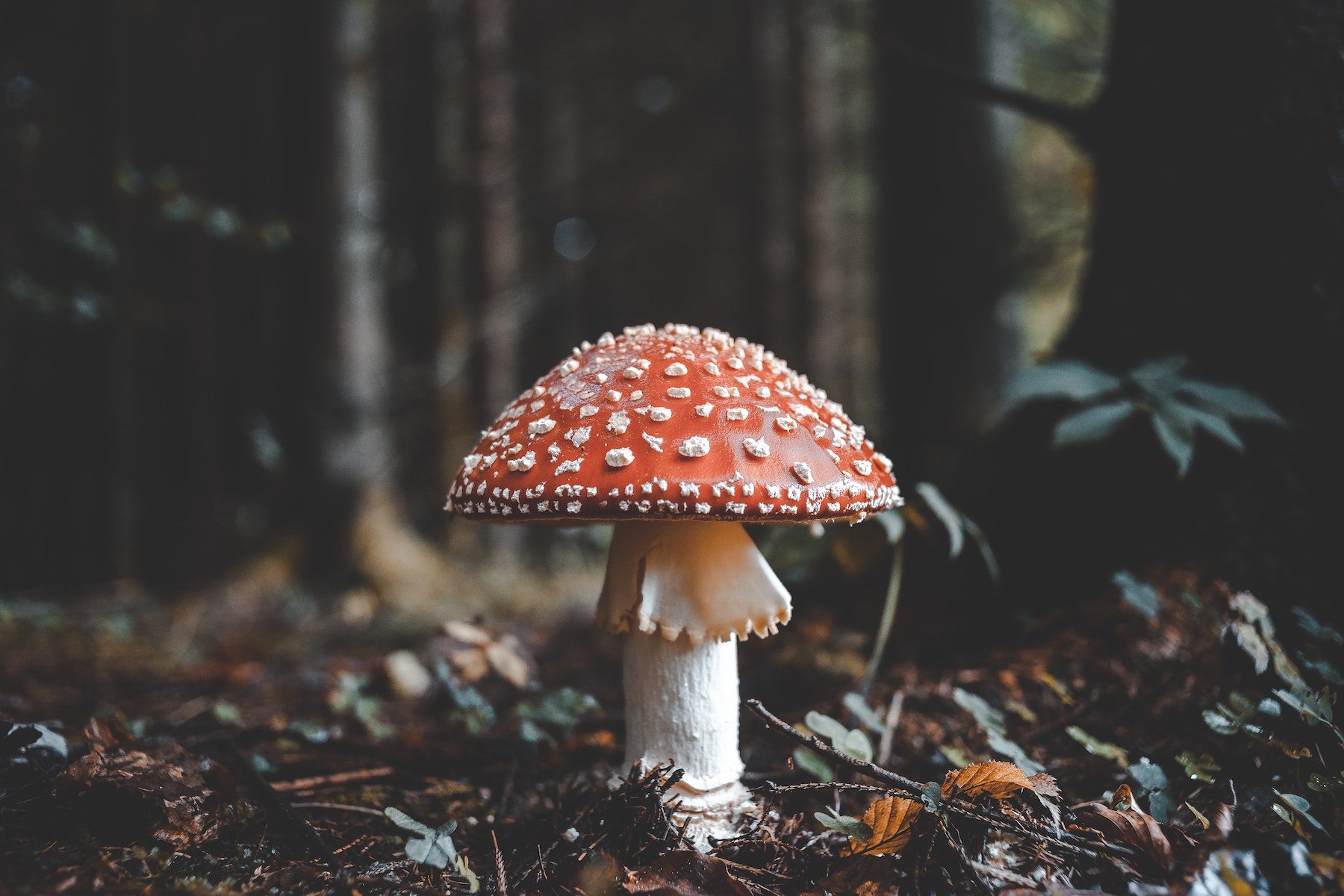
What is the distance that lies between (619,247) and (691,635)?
41.1 feet

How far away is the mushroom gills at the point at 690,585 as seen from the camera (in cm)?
208

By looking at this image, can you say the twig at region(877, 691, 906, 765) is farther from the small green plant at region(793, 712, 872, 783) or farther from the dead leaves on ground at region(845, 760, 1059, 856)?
the dead leaves on ground at region(845, 760, 1059, 856)

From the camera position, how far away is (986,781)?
175 centimetres

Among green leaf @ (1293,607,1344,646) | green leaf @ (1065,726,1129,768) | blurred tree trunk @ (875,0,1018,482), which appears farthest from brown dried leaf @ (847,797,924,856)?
blurred tree trunk @ (875,0,1018,482)

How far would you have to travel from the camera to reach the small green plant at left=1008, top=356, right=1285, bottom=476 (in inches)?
86.0

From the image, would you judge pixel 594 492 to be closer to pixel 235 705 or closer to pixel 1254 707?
pixel 1254 707

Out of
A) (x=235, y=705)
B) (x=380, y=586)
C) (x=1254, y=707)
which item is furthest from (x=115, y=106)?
(x=1254, y=707)

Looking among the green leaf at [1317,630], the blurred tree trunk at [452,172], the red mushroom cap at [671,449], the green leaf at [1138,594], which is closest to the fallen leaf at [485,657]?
the red mushroom cap at [671,449]

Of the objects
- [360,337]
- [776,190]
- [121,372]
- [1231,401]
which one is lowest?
[121,372]

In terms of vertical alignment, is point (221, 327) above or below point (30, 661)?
→ above

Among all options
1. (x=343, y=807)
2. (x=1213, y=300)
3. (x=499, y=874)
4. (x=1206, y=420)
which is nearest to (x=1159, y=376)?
(x=1206, y=420)

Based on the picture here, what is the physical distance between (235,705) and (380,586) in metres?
2.60

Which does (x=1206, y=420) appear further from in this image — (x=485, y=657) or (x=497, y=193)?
(x=497, y=193)

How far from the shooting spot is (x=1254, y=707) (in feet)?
6.30
